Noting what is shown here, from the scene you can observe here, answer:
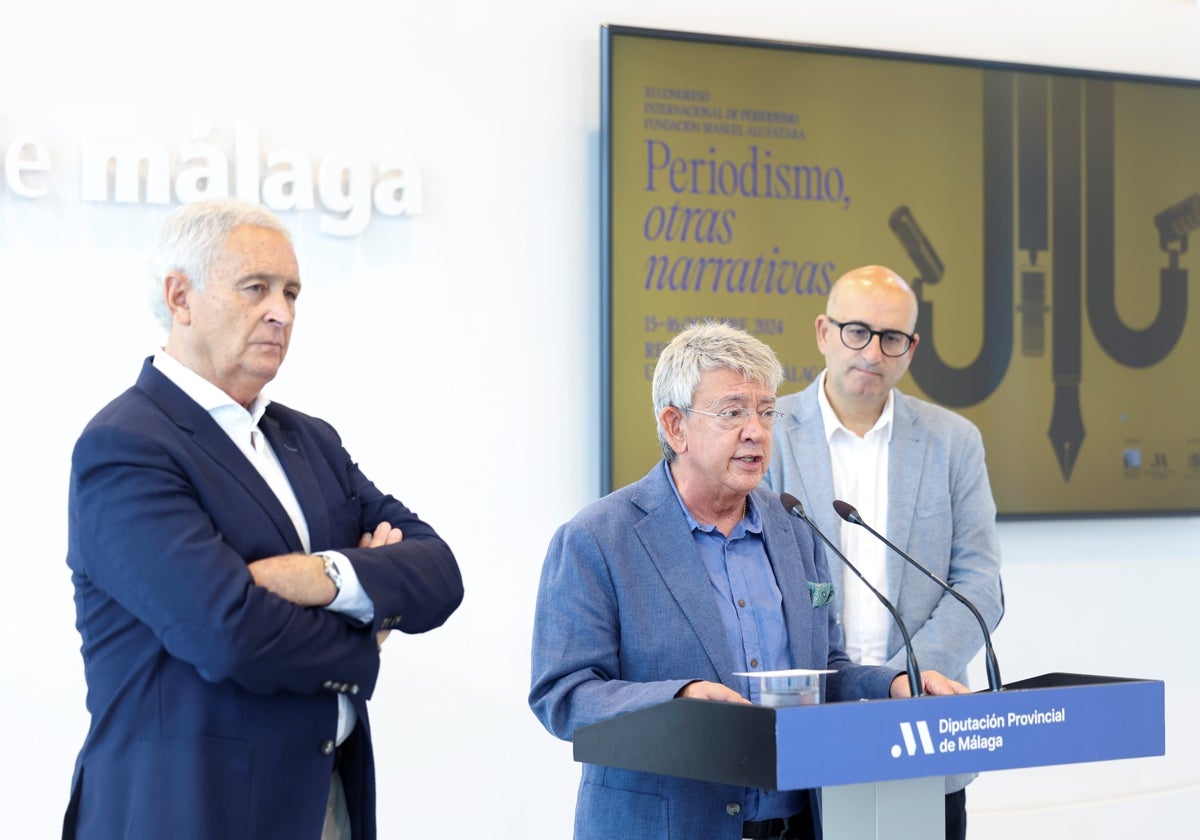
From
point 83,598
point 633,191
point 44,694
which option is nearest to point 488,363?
point 633,191

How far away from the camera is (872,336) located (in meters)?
3.01

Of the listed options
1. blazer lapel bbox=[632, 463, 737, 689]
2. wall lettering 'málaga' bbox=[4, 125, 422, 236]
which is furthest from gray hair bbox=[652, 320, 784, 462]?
wall lettering 'málaga' bbox=[4, 125, 422, 236]

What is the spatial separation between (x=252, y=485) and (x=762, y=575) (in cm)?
88

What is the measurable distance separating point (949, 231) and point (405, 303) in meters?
1.68

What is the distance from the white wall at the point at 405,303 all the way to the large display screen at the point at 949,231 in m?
0.13

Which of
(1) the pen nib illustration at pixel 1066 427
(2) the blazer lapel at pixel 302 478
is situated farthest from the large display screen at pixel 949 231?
(2) the blazer lapel at pixel 302 478

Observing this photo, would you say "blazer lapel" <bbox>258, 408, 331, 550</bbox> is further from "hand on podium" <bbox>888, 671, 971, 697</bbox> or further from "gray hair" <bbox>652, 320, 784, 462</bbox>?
"hand on podium" <bbox>888, 671, 971, 697</bbox>

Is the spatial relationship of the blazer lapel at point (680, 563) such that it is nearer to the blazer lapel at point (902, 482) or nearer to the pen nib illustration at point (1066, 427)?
the blazer lapel at point (902, 482)

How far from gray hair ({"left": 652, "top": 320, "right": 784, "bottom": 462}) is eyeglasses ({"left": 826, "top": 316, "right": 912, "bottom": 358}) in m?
0.63

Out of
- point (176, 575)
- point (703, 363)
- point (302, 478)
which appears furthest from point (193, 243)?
point (703, 363)

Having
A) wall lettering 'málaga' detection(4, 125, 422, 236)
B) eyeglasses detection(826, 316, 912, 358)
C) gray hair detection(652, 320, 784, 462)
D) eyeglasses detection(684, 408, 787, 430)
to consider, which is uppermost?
wall lettering 'málaga' detection(4, 125, 422, 236)

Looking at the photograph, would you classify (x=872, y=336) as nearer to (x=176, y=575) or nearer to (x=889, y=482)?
(x=889, y=482)

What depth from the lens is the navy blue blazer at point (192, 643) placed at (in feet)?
6.17

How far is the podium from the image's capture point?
1.71 meters
